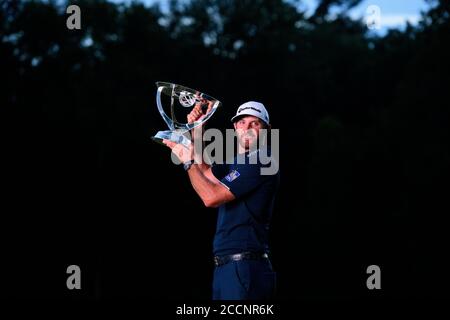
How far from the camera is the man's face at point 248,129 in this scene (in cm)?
488

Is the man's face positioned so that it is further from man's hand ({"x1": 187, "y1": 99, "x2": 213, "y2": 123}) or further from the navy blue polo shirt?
man's hand ({"x1": 187, "y1": 99, "x2": 213, "y2": 123})

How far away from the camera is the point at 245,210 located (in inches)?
185

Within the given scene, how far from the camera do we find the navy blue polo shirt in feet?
15.2

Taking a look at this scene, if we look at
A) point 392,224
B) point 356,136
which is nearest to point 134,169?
point 356,136

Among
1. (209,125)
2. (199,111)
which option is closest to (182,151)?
(199,111)

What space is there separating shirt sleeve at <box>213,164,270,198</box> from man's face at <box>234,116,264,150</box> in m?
0.21

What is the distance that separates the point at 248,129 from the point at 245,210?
56 centimetres

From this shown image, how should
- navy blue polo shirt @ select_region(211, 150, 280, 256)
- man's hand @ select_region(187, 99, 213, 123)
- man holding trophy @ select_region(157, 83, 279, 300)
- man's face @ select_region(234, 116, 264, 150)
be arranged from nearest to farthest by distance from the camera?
man's hand @ select_region(187, 99, 213, 123)
man holding trophy @ select_region(157, 83, 279, 300)
navy blue polo shirt @ select_region(211, 150, 280, 256)
man's face @ select_region(234, 116, 264, 150)

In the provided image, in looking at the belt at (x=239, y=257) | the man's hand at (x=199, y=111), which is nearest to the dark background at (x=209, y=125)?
the belt at (x=239, y=257)

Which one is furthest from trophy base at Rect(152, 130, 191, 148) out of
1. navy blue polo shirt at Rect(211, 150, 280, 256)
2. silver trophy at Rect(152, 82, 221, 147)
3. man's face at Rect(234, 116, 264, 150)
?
man's face at Rect(234, 116, 264, 150)

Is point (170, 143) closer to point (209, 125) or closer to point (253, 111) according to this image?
point (253, 111)

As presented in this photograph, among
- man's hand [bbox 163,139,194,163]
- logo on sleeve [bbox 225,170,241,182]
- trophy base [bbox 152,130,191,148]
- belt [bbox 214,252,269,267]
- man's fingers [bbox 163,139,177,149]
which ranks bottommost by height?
belt [bbox 214,252,269,267]

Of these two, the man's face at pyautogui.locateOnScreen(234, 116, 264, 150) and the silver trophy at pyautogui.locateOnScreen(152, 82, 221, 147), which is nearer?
the silver trophy at pyautogui.locateOnScreen(152, 82, 221, 147)
